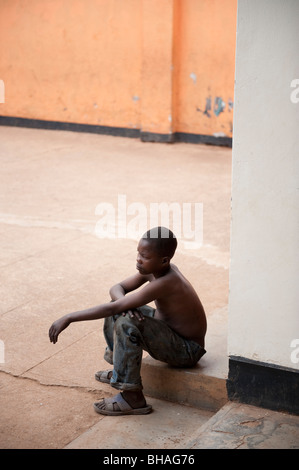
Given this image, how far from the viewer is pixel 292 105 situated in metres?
3.22

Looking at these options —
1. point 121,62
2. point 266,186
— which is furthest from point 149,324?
point 121,62

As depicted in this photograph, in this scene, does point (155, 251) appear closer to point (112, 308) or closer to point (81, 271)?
point (112, 308)

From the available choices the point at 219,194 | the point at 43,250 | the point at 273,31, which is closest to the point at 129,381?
the point at 273,31

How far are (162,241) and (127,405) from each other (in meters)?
0.85

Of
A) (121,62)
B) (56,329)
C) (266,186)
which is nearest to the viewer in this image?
(266,186)

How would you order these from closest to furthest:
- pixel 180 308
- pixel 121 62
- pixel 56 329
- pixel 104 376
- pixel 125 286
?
pixel 56 329, pixel 180 308, pixel 125 286, pixel 104 376, pixel 121 62

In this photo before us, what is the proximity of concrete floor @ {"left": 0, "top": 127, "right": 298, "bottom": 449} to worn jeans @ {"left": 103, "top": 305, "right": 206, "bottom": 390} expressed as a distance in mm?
105

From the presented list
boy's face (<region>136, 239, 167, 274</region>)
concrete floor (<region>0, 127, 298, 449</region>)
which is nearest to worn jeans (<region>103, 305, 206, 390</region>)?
concrete floor (<region>0, 127, 298, 449</region>)

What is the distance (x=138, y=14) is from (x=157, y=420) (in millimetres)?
7804

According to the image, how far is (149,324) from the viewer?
3783 mm

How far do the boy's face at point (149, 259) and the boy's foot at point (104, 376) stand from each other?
71 centimetres

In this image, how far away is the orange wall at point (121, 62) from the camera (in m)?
10.1

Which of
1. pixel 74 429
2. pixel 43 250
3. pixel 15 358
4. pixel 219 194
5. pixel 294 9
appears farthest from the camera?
pixel 219 194
